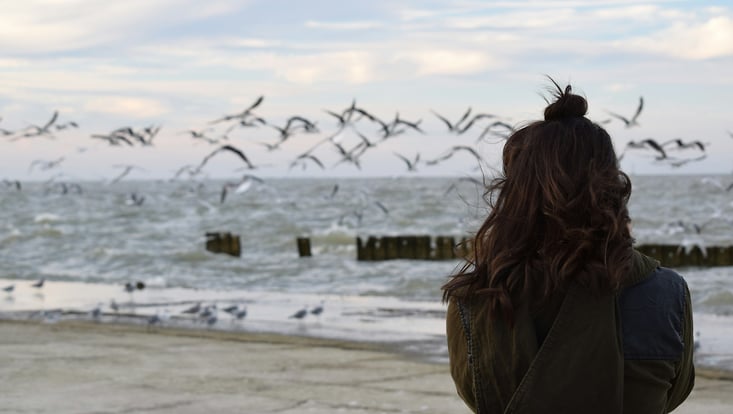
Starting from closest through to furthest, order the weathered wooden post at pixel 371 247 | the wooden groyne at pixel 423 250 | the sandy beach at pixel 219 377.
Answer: the sandy beach at pixel 219 377 → the wooden groyne at pixel 423 250 → the weathered wooden post at pixel 371 247

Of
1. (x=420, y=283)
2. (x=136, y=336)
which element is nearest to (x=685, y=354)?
(x=136, y=336)

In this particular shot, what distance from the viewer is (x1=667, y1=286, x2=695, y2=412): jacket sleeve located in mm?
2234

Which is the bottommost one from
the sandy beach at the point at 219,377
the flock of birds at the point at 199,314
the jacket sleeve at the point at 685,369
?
the flock of birds at the point at 199,314

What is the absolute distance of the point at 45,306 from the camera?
13.0 m

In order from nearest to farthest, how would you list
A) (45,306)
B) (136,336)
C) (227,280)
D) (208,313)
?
(136,336) < (208,313) < (45,306) < (227,280)

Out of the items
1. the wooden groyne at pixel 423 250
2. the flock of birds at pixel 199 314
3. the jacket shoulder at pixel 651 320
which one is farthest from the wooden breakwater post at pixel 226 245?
the jacket shoulder at pixel 651 320

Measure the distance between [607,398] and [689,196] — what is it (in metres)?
64.7

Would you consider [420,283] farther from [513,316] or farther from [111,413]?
[513,316]

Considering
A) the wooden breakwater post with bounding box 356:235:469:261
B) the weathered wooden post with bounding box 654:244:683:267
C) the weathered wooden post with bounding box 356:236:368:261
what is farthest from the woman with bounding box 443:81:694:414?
the wooden breakwater post with bounding box 356:235:469:261

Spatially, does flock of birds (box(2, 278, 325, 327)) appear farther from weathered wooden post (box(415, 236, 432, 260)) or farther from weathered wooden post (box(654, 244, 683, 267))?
weathered wooden post (box(654, 244, 683, 267))

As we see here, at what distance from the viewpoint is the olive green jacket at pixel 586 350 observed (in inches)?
84.9

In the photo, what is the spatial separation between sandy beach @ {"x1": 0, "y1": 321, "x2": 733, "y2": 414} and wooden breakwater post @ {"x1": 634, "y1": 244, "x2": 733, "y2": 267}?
624 inches

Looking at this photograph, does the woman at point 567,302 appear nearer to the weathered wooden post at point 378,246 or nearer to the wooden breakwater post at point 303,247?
the weathered wooden post at point 378,246

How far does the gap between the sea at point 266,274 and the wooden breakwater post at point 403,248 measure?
0.66m
